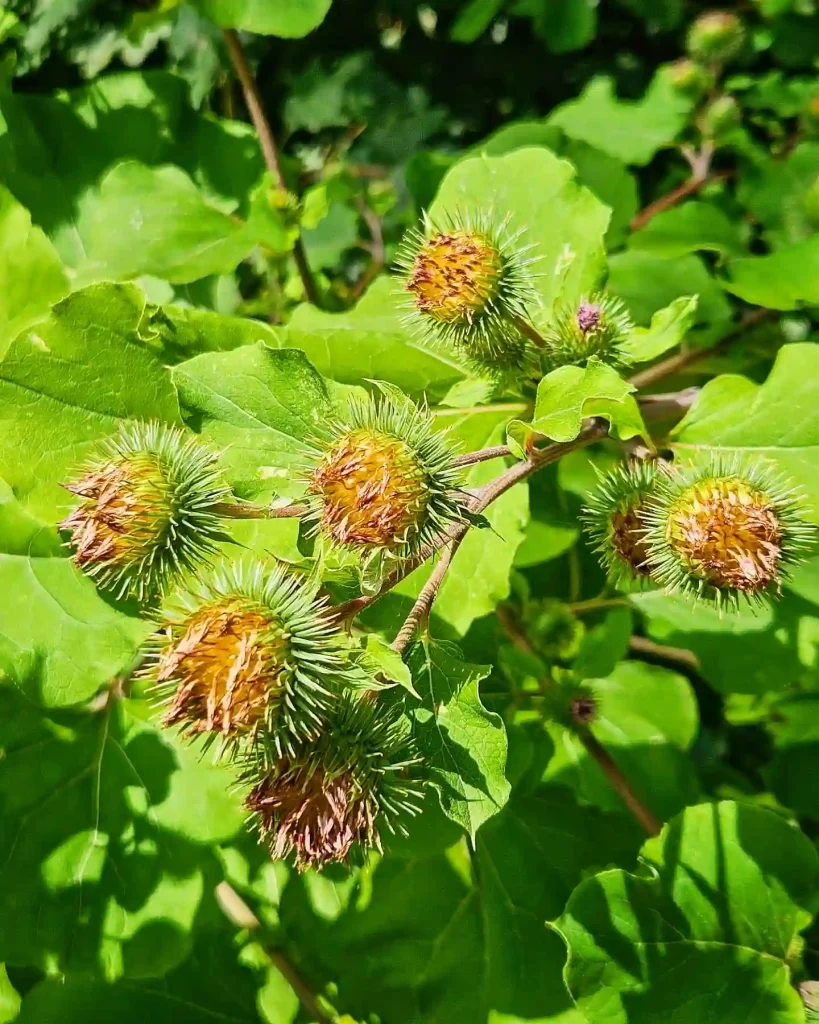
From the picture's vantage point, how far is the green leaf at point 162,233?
1.85 metres

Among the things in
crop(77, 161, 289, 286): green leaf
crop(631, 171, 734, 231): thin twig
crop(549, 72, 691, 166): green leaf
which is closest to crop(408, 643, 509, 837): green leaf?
crop(77, 161, 289, 286): green leaf

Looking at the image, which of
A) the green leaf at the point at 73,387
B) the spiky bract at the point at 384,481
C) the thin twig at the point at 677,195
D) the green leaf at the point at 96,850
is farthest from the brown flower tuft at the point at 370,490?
the thin twig at the point at 677,195

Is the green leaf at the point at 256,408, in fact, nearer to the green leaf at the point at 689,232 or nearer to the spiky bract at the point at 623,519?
the spiky bract at the point at 623,519

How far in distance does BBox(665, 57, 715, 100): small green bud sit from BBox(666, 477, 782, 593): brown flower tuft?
1.57 metres

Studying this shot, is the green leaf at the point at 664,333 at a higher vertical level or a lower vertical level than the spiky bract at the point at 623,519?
higher

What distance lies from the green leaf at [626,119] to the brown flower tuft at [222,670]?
186 centimetres

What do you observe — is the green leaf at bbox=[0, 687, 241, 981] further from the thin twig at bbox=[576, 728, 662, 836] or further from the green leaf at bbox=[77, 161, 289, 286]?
the green leaf at bbox=[77, 161, 289, 286]

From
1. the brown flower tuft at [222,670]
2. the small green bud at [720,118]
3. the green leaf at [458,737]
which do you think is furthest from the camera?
the small green bud at [720,118]

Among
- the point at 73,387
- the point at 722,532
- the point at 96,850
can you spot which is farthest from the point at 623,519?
the point at 96,850

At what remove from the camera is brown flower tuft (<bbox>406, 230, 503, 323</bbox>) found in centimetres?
131

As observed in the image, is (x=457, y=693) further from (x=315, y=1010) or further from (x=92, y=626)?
(x=315, y=1010)

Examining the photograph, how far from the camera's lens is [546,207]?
176 cm

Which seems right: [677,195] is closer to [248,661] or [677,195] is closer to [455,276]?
[455,276]

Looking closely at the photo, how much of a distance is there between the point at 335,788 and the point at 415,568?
0.34 metres
